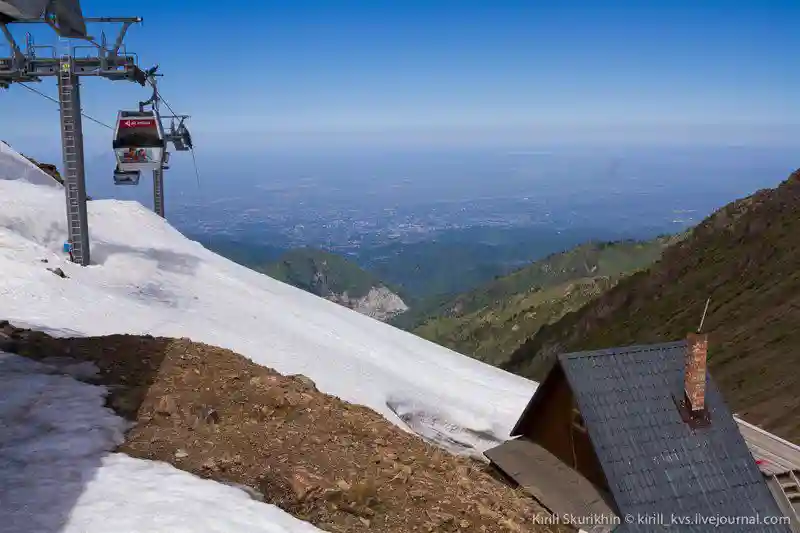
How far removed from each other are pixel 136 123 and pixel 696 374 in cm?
2190

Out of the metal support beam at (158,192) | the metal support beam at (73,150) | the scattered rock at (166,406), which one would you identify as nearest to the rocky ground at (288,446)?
the scattered rock at (166,406)

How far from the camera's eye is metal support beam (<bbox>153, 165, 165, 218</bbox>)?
1192 inches

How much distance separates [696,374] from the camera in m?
14.4

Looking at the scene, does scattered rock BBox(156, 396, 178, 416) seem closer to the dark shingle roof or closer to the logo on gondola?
the dark shingle roof

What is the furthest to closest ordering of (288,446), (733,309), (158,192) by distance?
(733,309) → (158,192) → (288,446)

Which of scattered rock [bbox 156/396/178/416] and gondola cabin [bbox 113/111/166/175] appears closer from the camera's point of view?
scattered rock [bbox 156/396/178/416]

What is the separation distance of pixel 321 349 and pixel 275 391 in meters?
10.3

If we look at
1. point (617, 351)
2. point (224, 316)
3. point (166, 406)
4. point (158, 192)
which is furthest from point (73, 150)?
point (617, 351)

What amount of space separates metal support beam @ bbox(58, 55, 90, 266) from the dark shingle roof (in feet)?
55.1

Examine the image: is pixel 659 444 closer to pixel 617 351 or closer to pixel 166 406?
pixel 617 351

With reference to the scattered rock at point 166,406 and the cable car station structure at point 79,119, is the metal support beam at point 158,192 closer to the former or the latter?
the cable car station structure at point 79,119

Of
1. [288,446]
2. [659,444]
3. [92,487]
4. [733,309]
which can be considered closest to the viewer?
[92,487]

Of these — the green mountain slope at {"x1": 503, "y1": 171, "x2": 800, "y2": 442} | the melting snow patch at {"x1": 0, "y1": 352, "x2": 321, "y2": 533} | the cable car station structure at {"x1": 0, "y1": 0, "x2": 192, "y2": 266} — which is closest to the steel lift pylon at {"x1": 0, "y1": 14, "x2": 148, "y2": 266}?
the cable car station structure at {"x1": 0, "y1": 0, "x2": 192, "y2": 266}

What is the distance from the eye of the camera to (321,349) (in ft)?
72.5
